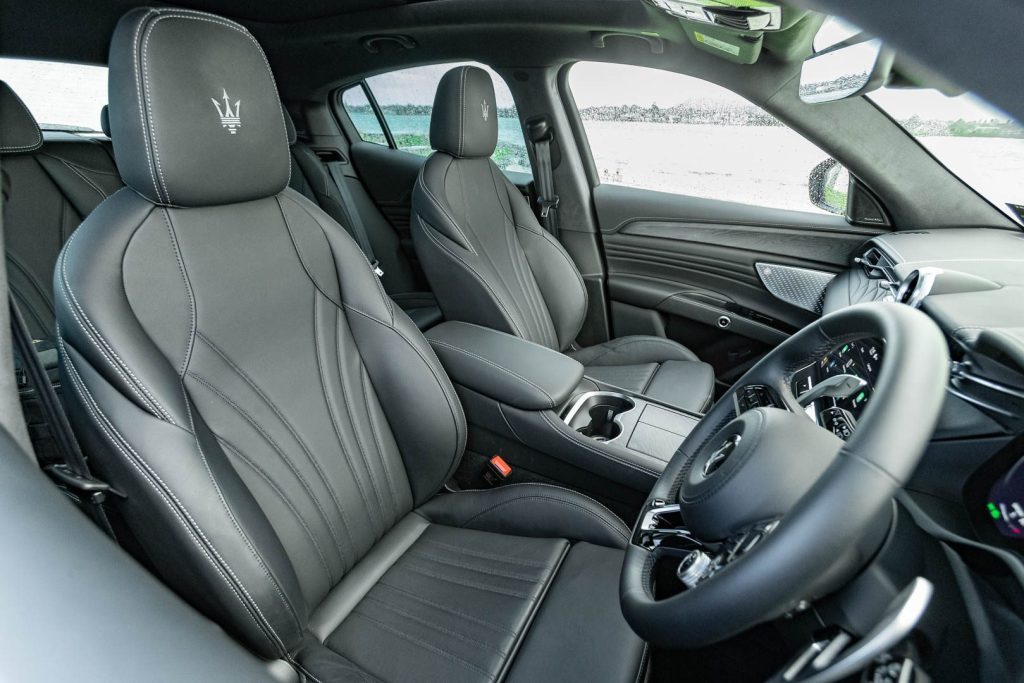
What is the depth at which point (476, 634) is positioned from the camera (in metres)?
1.10

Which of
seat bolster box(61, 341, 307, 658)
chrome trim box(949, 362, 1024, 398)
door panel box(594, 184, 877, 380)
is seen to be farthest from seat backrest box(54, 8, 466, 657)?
door panel box(594, 184, 877, 380)

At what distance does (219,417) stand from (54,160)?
2168mm

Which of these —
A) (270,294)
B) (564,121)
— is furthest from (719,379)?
(270,294)

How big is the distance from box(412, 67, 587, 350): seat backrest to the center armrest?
0.22 metres

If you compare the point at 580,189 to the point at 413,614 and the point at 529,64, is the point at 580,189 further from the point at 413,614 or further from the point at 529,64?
the point at 413,614

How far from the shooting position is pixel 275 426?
1.12 meters

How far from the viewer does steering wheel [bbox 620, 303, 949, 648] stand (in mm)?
592

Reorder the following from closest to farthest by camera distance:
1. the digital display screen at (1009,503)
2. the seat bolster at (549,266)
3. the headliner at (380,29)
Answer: the digital display screen at (1009,503)
the headliner at (380,29)
the seat bolster at (549,266)

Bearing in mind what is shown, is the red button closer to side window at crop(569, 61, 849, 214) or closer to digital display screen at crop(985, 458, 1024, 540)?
digital display screen at crop(985, 458, 1024, 540)

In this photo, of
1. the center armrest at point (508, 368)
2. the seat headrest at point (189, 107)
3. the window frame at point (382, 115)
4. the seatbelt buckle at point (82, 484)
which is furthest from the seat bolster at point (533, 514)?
the window frame at point (382, 115)

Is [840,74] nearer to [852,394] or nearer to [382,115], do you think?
[852,394]

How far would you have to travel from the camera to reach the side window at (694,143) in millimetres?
→ 2117

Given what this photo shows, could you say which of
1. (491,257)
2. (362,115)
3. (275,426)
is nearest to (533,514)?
(275,426)

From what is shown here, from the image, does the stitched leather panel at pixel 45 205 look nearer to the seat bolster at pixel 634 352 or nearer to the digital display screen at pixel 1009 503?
the seat bolster at pixel 634 352
